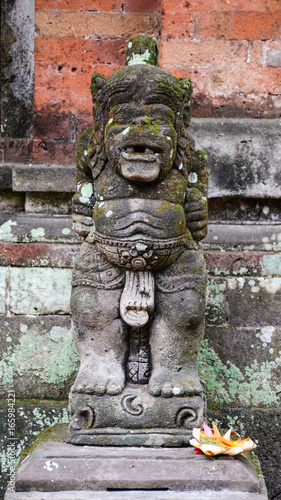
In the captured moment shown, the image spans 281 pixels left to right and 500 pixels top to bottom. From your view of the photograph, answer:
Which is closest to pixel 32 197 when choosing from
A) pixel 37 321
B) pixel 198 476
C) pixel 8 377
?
pixel 37 321

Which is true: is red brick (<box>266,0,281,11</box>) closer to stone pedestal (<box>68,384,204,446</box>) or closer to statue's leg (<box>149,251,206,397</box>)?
statue's leg (<box>149,251,206,397</box>)

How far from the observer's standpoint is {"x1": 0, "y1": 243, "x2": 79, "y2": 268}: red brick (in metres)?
3.65

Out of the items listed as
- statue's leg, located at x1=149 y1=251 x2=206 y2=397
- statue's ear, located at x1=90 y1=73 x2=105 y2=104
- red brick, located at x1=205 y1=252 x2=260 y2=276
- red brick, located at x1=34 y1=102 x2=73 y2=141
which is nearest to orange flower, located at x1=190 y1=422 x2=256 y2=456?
statue's leg, located at x1=149 y1=251 x2=206 y2=397

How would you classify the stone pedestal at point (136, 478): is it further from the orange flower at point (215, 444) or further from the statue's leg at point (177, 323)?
the statue's leg at point (177, 323)

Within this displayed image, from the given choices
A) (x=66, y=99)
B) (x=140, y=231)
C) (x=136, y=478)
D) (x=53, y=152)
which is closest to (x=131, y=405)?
(x=136, y=478)

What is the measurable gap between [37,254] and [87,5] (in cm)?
184

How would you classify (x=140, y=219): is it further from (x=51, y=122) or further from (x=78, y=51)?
(x=78, y=51)

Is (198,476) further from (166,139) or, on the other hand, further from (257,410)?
(166,139)

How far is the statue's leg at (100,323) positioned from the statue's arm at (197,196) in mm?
445

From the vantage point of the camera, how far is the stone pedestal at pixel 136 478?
2.29 m

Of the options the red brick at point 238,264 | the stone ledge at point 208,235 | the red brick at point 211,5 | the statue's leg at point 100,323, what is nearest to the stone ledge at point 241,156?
the stone ledge at point 208,235

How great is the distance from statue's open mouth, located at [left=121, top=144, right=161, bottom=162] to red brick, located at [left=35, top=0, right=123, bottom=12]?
1920 millimetres

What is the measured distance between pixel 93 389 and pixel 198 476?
597 millimetres

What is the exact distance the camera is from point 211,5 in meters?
3.73
